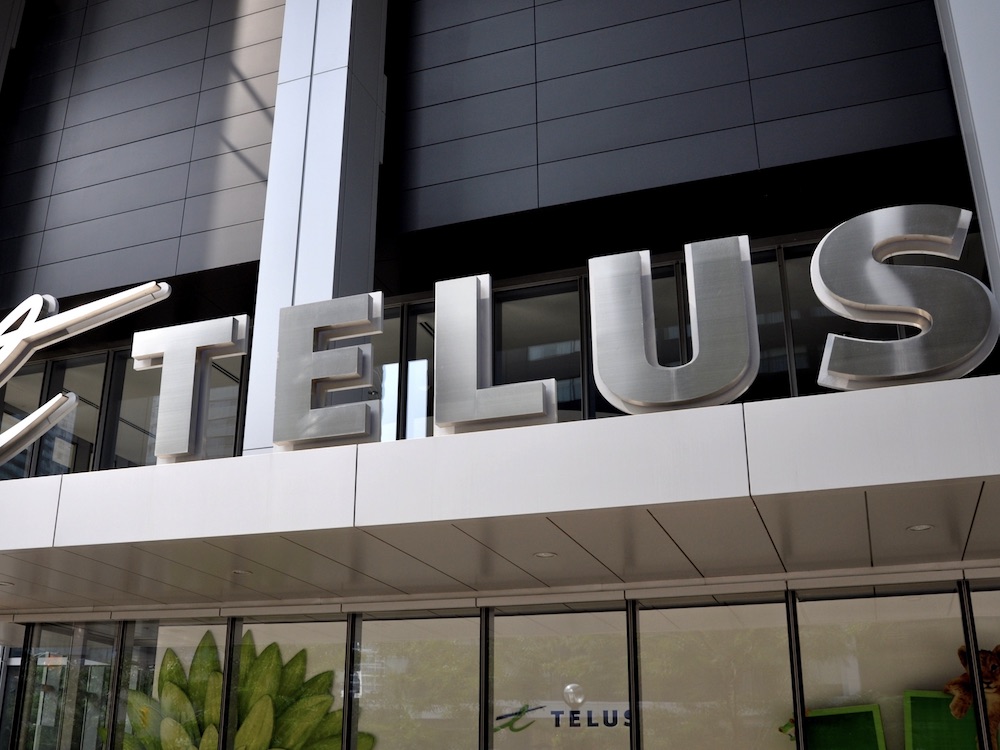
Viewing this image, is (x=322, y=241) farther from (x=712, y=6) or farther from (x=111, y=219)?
(x=712, y=6)

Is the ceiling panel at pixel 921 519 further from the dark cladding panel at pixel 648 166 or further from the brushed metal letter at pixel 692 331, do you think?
the dark cladding panel at pixel 648 166

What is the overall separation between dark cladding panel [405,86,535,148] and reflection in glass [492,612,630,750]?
19.6 feet

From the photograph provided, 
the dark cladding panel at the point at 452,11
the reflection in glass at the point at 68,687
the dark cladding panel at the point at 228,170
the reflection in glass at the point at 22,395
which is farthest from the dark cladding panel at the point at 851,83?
the reflection in glass at the point at 22,395

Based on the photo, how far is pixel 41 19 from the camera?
15938 millimetres

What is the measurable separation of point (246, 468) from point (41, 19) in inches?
455

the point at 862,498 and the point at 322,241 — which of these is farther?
the point at 322,241

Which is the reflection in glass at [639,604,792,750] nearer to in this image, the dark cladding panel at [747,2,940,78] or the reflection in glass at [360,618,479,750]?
the reflection in glass at [360,618,479,750]

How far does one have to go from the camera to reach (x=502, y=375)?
12266mm

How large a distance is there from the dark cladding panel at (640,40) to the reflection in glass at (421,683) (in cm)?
677

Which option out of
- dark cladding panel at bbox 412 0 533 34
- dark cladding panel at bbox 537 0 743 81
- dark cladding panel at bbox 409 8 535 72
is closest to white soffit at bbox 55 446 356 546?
dark cladding panel at bbox 537 0 743 81

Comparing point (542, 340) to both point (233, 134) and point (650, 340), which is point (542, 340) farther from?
point (233, 134)

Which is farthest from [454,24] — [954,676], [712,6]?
[954,676]

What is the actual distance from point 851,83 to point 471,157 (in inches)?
176

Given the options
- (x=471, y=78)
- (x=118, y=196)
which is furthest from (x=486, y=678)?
(x=118, y=196)
